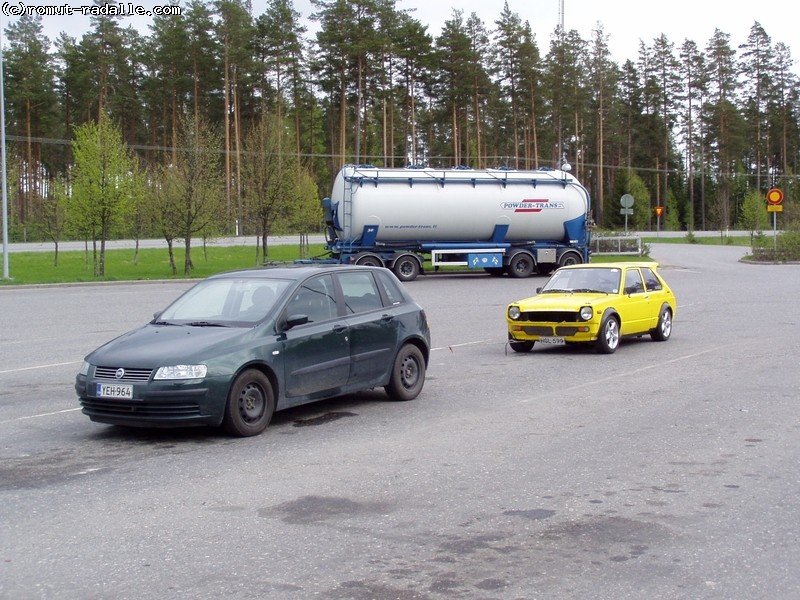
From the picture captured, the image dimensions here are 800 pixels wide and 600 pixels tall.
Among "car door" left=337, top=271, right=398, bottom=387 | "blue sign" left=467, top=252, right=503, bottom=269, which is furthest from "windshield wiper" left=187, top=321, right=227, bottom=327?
"blue sign" left=467, top=252, right=503, bottom=269

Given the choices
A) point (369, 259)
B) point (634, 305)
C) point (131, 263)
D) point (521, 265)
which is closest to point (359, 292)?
point (634, 305)

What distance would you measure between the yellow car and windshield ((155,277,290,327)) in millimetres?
6316

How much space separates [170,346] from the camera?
9000 millimetres

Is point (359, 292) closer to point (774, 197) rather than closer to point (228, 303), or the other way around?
point (228, 303)

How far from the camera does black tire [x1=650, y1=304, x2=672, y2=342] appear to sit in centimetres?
1708

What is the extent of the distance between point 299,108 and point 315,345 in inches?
2555

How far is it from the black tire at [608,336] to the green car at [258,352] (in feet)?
14.9

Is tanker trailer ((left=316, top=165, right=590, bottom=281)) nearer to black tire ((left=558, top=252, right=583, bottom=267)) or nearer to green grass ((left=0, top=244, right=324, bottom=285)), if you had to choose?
black tire ((left=558, top=252, right=583, bottom=267))

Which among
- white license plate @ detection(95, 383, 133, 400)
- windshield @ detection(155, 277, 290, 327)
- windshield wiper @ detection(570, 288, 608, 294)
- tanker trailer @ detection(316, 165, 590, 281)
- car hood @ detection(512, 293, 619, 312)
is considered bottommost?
white license plate @ detection(95, 383, 133, 400)

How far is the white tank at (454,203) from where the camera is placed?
36219 mm

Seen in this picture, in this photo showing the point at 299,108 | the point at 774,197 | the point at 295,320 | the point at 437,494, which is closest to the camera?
the point at 437,494

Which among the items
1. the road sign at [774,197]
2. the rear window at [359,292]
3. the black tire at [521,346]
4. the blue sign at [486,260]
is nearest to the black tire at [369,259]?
the blue sign at [486,260]

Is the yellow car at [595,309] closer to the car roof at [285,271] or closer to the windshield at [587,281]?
the windshield at [587,281]

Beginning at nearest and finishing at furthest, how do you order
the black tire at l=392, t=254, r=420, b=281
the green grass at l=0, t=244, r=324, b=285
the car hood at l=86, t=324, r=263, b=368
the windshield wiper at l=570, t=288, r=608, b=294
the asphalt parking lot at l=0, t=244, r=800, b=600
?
the asphalt parking lot at l=0, t=244, r=800, b=600 < the car hood at l=86, t=324, r=263, b=368 < the windshield wiper at l=570, t=288, r=608, b=294 < the black tire at l=392, t=254, r=420, b=281 < the green grass at l=0, t=244, r=324, b=285
